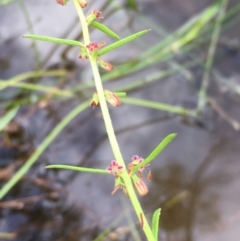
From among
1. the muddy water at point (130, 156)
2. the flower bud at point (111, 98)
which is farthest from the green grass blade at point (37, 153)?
the flower bud at point (111, 98)

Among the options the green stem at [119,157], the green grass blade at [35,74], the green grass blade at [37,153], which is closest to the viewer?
the green stem at [119,157]

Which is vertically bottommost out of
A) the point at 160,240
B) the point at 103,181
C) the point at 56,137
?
the point at 160,240

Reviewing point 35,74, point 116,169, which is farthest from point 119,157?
point 35,74

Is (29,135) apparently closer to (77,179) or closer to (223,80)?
(77,179)

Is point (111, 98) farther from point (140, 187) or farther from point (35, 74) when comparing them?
point (35, 74)

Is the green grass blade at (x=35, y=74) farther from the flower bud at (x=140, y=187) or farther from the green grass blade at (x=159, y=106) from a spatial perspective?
the flower bud at (x=140, y=187)

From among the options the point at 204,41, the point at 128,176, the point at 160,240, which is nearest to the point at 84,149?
the point at 160,240

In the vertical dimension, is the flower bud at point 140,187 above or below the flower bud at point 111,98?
below

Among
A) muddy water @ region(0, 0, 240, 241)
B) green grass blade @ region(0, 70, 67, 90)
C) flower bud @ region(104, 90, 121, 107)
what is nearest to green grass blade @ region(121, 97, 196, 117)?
muddy water @ region(0, 0, 240, 241)

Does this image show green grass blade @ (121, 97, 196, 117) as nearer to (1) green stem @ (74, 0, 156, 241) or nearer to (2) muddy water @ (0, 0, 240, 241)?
(2) muddy water @ (0, 0, 240, 241)
